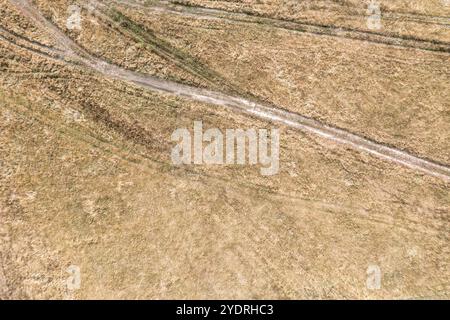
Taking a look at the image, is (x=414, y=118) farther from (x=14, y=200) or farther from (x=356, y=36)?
(x=14, y=200)

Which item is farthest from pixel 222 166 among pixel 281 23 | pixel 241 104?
pixel 281 23

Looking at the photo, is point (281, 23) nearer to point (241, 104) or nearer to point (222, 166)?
point (241, 104)

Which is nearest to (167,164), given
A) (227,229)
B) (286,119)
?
(227,229)

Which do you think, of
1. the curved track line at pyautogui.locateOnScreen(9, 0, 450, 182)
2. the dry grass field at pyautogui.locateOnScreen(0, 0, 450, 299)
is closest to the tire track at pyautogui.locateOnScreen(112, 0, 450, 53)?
the dry grass field at pyautogui.locateOnScreen(0, 0, 450, 299)

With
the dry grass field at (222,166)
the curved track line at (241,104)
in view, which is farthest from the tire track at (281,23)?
the curved track line at (241,104)

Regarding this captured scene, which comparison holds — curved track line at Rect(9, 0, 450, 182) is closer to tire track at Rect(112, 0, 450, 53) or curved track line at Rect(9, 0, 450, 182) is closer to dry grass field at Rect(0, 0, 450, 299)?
dry grass field at Rect(0, 0, 450, 299)
